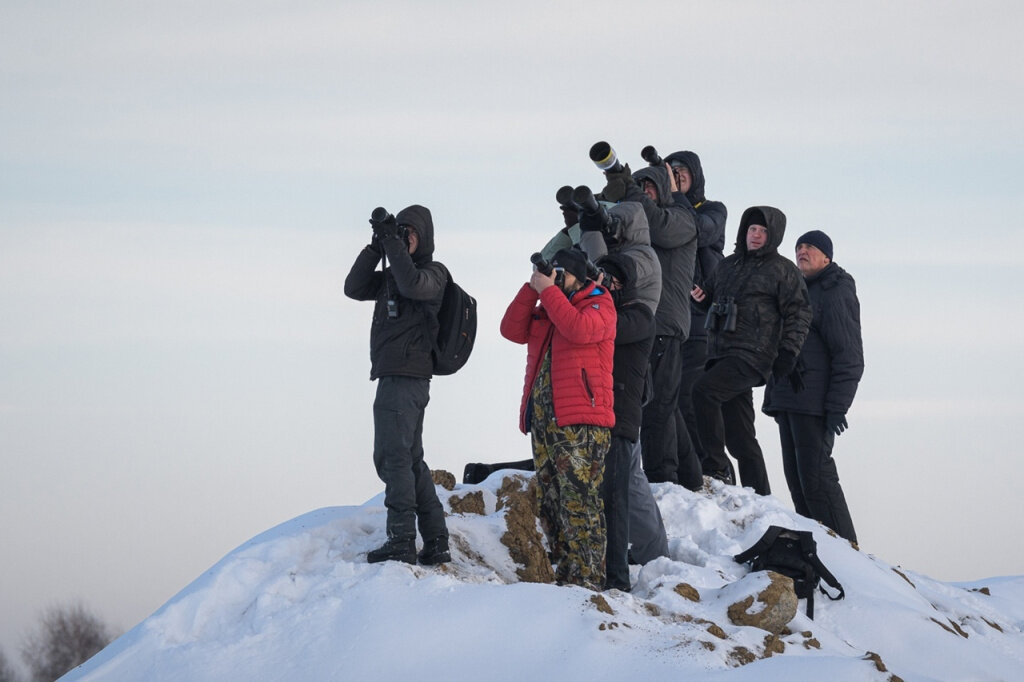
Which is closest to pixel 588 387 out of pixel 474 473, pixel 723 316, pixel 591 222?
pixel 591 222

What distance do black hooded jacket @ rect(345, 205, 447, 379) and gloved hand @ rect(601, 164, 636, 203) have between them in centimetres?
167

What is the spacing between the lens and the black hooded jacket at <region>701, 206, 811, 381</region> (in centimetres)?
908

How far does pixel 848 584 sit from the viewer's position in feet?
27.1

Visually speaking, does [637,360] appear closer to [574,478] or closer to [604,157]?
[574,478]

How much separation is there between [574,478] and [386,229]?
71.5 inches

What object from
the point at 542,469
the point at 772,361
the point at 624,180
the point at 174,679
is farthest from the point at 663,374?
the point at 174,679

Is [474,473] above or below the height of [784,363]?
below

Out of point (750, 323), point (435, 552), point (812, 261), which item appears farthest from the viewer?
point (812, 261)

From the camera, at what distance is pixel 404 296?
6852 mm

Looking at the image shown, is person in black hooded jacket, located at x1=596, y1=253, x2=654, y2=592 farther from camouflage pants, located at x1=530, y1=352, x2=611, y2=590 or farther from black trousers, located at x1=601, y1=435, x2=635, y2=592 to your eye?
camouflage pants, located at x1=530, y1=352, x2=611, y2=590

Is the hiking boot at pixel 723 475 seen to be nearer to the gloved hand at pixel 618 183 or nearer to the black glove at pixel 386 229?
the gloved hand at pixel 618 183

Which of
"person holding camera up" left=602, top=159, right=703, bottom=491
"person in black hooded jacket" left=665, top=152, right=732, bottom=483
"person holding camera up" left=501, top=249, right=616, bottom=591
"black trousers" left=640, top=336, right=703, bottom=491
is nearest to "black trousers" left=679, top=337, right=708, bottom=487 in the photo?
"person in black hooded jacket" left=665, top=152, right=732, bottom=483

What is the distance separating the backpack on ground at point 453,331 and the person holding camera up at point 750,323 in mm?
2772

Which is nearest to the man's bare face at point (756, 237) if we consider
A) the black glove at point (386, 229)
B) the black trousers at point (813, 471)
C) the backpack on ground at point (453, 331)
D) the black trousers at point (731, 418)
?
the black trousers at point (731, 418)
